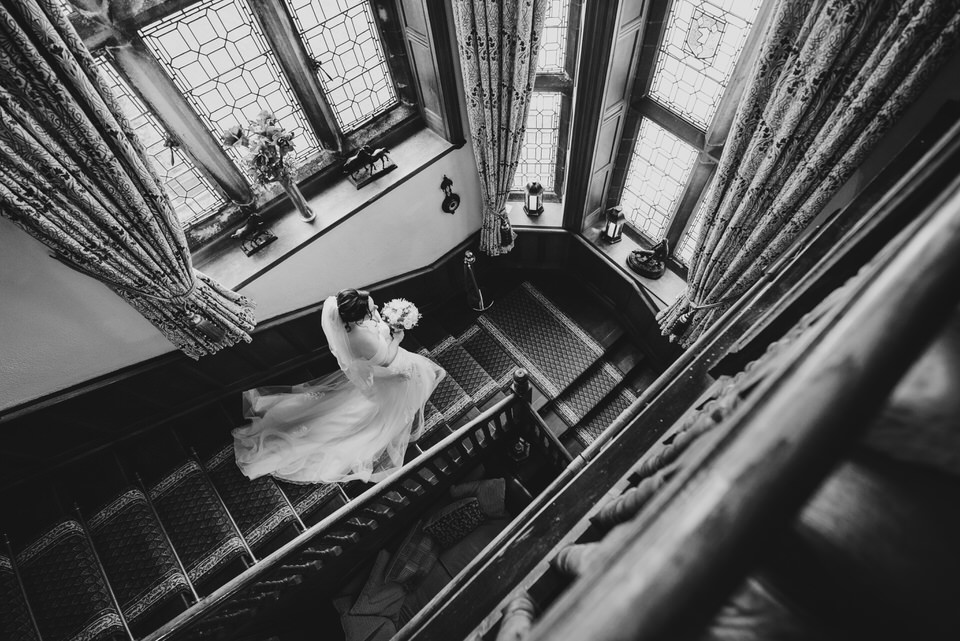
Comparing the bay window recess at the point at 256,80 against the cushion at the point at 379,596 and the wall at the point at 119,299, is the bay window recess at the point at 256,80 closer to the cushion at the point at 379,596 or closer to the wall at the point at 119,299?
the wall at the point at 119,299

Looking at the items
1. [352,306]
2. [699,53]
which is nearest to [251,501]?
[352,306]

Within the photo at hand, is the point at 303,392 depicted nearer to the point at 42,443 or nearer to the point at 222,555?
the point at 222,555

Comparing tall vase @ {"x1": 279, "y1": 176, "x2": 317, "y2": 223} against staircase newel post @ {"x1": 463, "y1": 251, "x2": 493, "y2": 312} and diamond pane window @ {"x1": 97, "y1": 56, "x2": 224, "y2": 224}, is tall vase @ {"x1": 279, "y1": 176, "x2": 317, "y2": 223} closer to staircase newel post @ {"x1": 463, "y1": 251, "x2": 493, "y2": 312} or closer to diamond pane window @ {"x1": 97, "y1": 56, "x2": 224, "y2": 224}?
diamond pane window @ {"x1": 97, "y1": 56, "x2": 224, "y2": 224}

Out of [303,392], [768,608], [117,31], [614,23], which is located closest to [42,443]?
[303,392]

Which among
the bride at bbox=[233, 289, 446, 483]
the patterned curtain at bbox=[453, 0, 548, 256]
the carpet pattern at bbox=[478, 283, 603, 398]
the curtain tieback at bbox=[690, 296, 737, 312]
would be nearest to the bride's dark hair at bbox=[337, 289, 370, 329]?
the bride at bbox=[233, 289, 446, 483]

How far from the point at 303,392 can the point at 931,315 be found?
11.6 feet

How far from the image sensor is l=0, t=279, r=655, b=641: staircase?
249cm

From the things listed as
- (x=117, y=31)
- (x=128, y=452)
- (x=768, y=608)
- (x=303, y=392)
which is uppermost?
(x=117, y=31)

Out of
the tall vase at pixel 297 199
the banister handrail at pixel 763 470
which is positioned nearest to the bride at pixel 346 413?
the tall vase at pixel 297 199

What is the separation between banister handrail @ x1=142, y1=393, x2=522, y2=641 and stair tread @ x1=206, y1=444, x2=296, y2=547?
0.74 m

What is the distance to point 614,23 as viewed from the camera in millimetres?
2689

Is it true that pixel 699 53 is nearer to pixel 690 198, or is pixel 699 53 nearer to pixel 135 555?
pixel 690 198

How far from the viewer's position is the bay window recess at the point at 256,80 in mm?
2402

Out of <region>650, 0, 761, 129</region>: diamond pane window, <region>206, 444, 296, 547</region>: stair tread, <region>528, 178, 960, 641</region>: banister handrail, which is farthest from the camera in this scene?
<region>206, 444, 296, 547</region>: stair tread
